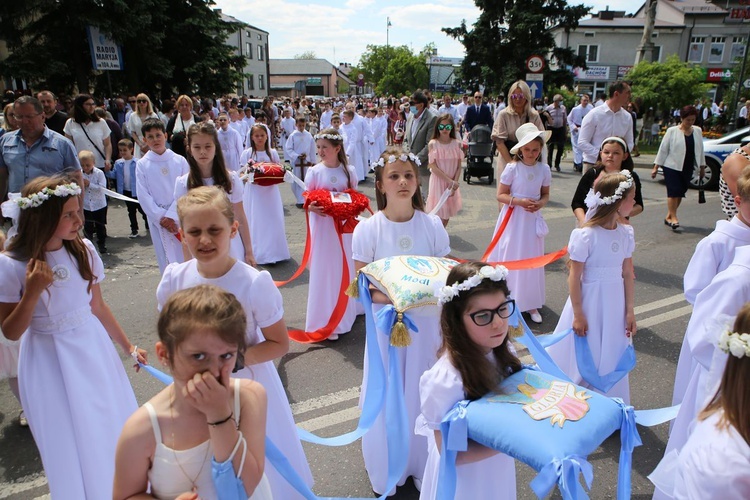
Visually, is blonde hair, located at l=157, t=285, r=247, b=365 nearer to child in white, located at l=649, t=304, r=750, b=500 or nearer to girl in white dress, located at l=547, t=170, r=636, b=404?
child in white, located at l=649, t=304, r=750, b=500

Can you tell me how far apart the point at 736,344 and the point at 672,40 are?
63460mm

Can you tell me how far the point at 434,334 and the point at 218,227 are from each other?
1418 mm

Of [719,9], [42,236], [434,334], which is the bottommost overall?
[434,334]

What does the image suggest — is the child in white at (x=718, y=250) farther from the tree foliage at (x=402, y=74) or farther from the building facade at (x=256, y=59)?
the building facade at (x=256, y=59)

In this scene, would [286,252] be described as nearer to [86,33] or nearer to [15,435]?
[15,435]

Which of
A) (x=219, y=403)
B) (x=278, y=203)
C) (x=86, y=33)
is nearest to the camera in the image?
(x=219, y=403)

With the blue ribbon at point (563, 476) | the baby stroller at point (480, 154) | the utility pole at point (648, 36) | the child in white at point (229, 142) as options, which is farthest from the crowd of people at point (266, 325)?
the utility pole at point (648, 36)

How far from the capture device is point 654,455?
12.3 feet

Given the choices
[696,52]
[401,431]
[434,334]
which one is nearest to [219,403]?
[401,431]

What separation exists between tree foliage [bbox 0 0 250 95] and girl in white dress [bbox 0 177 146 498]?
62.2 feet

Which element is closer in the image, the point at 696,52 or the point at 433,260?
the point at 433,260

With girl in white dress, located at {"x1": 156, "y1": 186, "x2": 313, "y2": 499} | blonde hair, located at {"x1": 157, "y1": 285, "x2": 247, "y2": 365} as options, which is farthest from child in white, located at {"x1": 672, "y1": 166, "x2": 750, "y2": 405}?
blonde hair, located at {"x1": 157, "y1": 285, "x2": 247, "y2": 365}

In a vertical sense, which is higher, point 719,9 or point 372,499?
point 719,9

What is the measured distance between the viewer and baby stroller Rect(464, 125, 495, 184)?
14148mm
